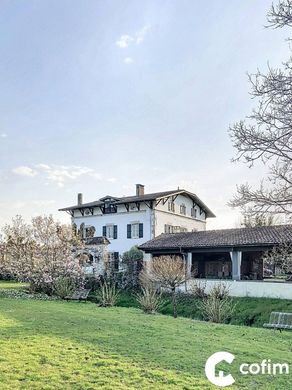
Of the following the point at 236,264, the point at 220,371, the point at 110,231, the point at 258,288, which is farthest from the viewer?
the point at 110,231

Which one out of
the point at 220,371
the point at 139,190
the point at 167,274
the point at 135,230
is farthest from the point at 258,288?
the point at 139,190

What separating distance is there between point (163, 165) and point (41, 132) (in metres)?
8.42

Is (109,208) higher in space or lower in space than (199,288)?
higher

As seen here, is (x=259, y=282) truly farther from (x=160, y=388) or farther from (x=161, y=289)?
(x=160, y=388)

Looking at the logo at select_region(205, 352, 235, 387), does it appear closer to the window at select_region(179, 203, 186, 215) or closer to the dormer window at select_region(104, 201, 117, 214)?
the dormer window at select_region(104, 201, 117, 214)

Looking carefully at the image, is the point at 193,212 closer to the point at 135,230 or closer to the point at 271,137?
the point at 135,230

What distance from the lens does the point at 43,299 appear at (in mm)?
20484

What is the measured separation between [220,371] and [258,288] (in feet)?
55.3

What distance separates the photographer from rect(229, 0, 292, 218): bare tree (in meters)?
8.76

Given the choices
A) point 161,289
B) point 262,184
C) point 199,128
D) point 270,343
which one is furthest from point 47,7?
point 161,289

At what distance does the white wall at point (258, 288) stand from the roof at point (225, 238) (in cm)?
255

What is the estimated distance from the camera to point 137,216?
35.2 m

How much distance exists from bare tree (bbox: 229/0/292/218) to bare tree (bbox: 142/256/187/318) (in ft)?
31.4

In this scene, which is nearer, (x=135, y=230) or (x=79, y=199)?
(x=135, y=230)
